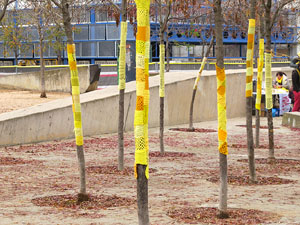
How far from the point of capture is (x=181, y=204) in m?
8.82

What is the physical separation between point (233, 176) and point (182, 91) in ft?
37.1

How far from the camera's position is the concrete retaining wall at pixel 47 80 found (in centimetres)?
3828

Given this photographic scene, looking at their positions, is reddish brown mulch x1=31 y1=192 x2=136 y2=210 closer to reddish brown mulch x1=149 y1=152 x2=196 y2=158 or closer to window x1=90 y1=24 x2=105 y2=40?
reddish brown mulch x1=149 y1=152 x2=196 y2=158

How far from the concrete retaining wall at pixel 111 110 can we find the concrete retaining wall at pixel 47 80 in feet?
42.4

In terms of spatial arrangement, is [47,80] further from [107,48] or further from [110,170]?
[110,170]

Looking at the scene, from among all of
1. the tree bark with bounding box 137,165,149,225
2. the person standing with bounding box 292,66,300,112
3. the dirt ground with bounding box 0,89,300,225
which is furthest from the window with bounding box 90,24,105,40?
the tree bark with bounding box 137,165,149,225

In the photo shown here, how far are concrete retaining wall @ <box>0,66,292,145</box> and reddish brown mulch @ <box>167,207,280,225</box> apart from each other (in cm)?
865

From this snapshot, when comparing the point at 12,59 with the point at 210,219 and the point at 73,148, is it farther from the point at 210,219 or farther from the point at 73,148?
the point at 210,219

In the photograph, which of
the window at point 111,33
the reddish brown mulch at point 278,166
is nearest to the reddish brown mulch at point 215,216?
the reddish brown mulch at point 278,166

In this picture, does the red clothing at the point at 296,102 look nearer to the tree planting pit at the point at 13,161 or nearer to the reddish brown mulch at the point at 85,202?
the tree planting pit at the point at 13,161

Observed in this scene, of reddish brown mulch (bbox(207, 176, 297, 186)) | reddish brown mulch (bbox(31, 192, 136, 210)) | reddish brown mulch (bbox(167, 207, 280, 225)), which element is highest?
reddish brown mulch (bbox(167, 207, 280, 225))

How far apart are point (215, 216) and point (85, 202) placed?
186cm

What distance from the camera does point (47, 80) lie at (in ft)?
127

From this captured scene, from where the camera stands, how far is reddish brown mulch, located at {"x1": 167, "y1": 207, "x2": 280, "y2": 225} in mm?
7660
